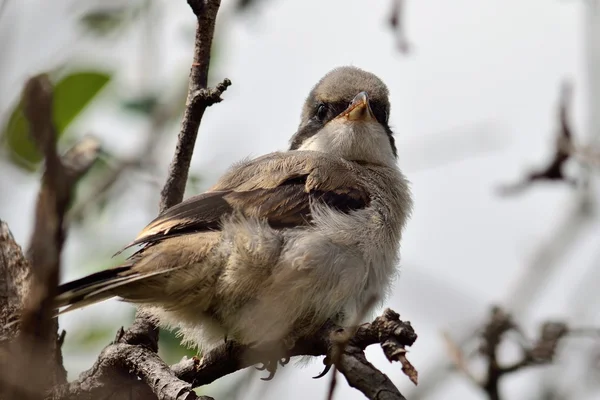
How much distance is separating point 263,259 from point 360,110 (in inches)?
86.0

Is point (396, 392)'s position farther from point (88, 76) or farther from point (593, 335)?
point (88, 76)

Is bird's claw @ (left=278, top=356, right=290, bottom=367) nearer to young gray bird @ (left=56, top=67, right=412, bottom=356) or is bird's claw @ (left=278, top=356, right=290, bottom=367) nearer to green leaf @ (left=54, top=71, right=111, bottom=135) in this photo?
young gray bird @ (left=56, top=67, right=412, bottom=356)

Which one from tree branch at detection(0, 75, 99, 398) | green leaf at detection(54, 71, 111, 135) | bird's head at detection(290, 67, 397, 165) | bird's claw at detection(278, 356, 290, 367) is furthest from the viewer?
bird's head at detection(290, 67, 397, 165)

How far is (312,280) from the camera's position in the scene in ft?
12.8

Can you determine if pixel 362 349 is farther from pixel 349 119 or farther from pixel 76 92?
pixel 349 119

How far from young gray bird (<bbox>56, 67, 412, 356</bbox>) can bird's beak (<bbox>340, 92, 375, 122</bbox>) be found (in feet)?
3.52

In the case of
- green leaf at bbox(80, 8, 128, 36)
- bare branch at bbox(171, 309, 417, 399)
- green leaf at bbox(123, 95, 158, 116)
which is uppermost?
green leaf at bbox(80, 8, 128, 36)

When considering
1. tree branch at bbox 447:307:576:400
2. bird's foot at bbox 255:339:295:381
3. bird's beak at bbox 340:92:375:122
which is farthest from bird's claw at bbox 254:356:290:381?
bird's beak at bbox 340:92:375:122

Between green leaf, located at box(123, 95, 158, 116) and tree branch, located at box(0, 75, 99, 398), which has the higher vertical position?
green leaf, located at box(123, 95, 158, 116)

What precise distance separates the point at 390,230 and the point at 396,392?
215 cm

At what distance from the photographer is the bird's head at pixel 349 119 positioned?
564cm

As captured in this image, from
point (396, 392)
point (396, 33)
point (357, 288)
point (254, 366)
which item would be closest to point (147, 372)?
point (254, 366)

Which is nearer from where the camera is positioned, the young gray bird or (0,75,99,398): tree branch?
A: (0,75,99,398): tree branch

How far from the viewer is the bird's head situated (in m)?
5.64
